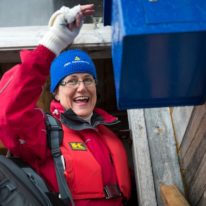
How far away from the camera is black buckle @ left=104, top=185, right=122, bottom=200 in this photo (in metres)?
1.79

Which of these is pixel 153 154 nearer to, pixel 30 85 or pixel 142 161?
pixel 142 161

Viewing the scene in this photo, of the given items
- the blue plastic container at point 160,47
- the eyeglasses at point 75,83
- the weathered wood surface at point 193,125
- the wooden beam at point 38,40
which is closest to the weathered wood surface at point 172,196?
the weathered wood surface at point 193,125

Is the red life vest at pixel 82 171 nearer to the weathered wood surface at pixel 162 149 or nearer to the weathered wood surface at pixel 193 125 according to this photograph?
the weathered wood surface at pixel 162 149

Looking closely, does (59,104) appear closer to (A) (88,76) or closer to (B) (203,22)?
(A) (88,76)

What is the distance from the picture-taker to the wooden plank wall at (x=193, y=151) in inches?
56.7

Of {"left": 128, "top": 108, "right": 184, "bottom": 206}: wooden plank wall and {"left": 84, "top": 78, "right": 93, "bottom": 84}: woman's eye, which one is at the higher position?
{"left": 84, "top": 78, "right": 93, "bottom": 84}: woman's eye

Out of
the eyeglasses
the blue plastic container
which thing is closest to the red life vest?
the eyeglasses

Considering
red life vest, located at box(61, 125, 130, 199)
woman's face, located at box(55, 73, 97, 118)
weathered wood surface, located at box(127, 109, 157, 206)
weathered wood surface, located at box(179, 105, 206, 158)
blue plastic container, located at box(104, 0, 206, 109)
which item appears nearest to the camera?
blue plastic container, located at box(104, 0, 206, 109)

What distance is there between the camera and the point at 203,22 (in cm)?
90

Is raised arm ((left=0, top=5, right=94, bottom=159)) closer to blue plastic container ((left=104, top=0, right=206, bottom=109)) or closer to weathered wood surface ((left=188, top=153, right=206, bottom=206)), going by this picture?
blue plastic container ((left=104, top=0, right=206, bottom=109))

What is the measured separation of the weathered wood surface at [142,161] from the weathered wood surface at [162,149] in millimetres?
23

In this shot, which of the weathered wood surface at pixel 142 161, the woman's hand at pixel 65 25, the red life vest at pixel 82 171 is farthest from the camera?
the weathered wood surface at pixel 142 161

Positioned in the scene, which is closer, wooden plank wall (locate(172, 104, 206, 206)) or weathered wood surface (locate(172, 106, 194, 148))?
wooden plank wall (locate(172, 104, 206, 206))

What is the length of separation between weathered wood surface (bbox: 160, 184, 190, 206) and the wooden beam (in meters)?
0.96
